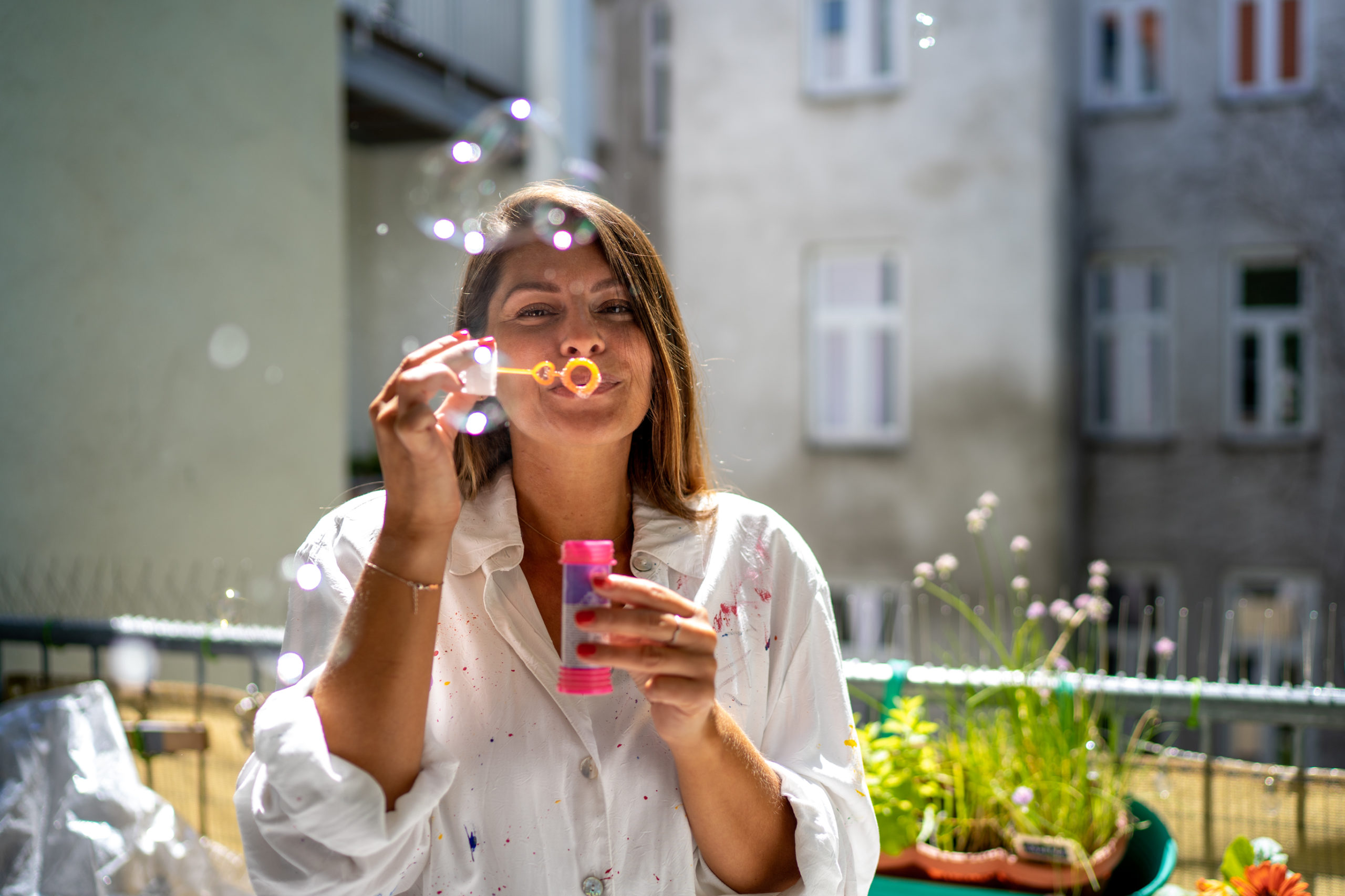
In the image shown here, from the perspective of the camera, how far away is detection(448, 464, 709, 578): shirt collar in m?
1.19

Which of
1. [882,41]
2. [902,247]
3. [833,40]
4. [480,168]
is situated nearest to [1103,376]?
[902,247]

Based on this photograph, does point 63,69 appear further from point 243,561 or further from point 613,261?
point 613,261

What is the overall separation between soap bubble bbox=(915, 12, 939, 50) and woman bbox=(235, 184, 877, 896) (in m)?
0.99

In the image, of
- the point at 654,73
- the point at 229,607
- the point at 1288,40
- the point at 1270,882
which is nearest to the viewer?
the point at 1270,882

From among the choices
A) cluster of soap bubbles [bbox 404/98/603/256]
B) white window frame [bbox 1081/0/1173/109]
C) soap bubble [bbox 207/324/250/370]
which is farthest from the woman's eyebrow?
white window frame [bbox 1081/0/1173/109]

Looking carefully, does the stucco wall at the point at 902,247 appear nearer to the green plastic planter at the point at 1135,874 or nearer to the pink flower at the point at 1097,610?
the pink flower at the point at 1097,610

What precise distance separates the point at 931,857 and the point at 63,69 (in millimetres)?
3312

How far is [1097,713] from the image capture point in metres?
1.83

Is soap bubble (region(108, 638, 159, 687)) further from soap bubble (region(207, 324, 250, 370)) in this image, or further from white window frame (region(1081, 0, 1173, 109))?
white window frame (region(1081, 0, 1173, 109))

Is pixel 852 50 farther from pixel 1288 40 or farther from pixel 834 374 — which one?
pixel 1288 40

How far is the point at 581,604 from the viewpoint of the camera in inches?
37.4

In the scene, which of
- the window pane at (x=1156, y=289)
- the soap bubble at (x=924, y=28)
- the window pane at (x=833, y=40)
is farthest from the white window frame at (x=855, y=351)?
the soap bubble at (x=924, y=28)

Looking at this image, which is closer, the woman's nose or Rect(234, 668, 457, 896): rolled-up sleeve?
Rect(234, 668, 457, 896): rolled-up sleeve

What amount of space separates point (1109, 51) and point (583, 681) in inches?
323
